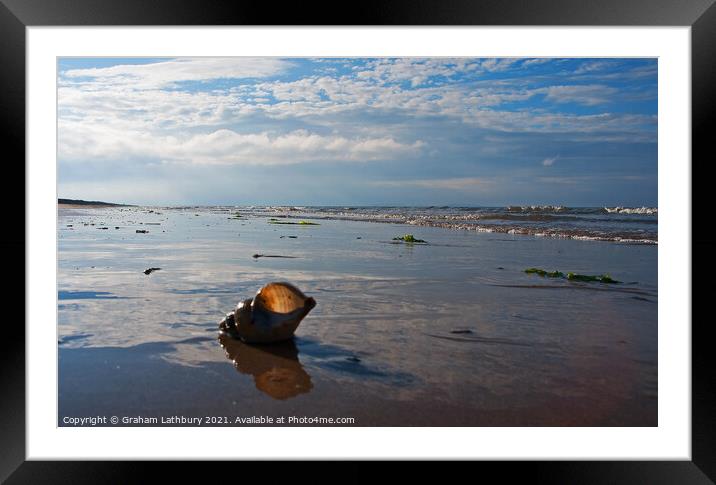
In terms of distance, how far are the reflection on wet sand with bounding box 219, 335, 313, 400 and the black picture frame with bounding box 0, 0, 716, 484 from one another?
51 cm

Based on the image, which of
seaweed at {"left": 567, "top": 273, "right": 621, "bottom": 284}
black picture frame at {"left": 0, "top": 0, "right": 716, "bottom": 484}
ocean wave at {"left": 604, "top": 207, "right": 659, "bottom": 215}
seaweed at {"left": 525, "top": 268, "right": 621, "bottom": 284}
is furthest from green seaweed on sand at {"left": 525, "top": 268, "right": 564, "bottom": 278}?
ocean wave at {"left": 604, "top": 207, "right": 659, "bottom": 215}

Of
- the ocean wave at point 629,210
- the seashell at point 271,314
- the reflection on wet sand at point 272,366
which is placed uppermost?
the ocean wave at point 629,210

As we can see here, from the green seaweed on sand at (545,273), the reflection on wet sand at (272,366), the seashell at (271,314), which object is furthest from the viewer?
the green seaweed on sand at (545,273)

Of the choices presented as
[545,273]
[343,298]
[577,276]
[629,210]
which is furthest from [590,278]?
[629,210]

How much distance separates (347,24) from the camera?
100.0 inches

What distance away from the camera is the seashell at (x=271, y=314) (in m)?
3.23

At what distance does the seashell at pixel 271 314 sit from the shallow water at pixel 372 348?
0.09 metres

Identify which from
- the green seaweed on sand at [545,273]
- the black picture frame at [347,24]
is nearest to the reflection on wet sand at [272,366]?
the black picture frame at [347,24]

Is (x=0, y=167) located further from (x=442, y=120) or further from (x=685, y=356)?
(x=442, y=120)

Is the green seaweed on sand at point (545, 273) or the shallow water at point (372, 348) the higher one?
the green seaweed on sand at point (545, 273)

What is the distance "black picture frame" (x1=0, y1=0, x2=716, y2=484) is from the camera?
2.47 m

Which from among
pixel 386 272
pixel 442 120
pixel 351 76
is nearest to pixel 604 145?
pixel 442 120

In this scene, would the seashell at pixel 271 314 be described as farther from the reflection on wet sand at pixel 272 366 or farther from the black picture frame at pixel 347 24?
the black picture frame at pixel 347 24

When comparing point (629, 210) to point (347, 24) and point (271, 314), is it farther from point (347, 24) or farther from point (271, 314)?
point (347, 24)
